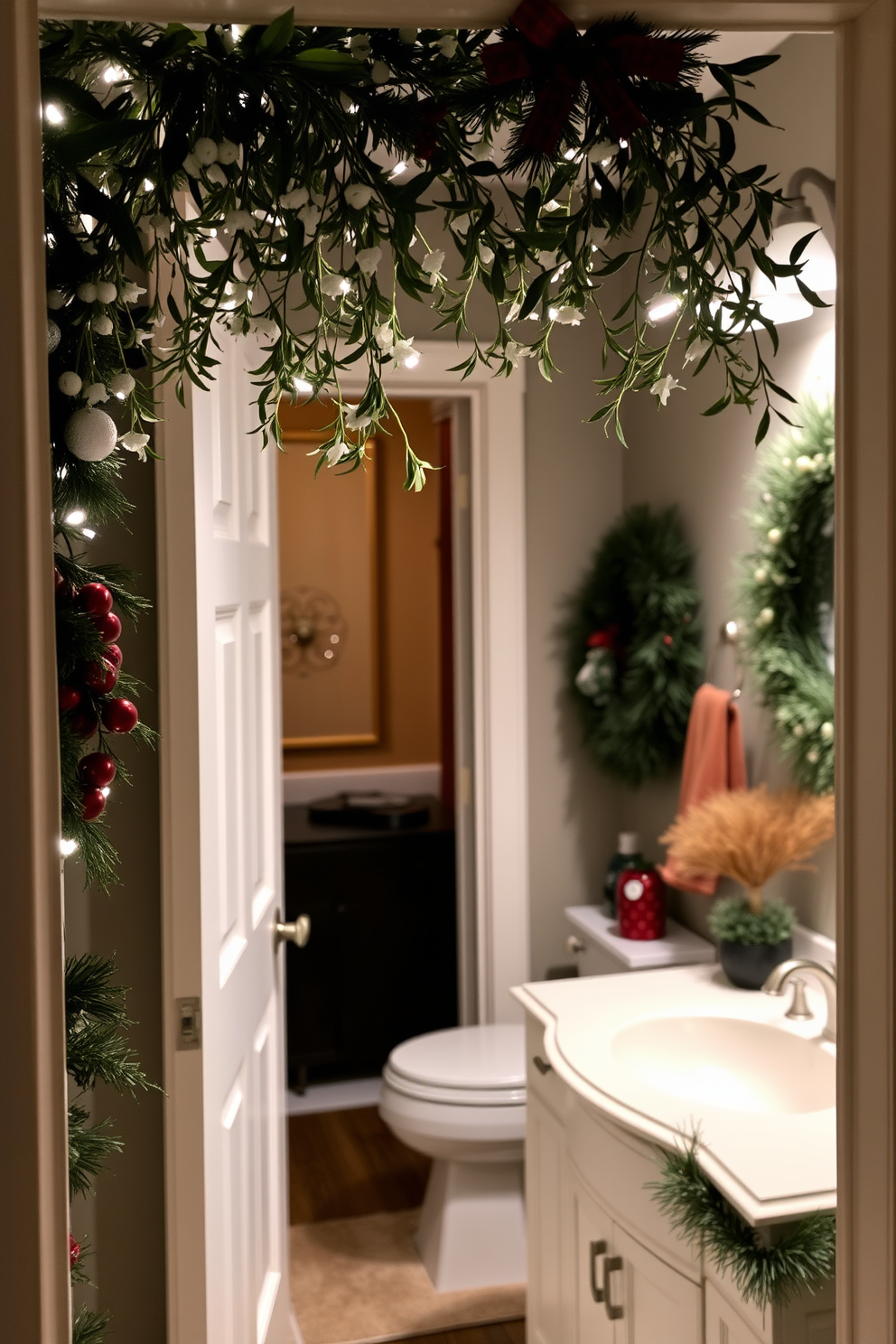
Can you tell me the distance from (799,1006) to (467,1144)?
0.96m

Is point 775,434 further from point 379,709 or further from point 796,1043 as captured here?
point 379,709

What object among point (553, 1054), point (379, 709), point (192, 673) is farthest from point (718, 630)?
point (379, 709)

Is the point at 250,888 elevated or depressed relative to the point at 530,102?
depressed

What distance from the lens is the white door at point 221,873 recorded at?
4.97ft

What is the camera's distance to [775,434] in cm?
223

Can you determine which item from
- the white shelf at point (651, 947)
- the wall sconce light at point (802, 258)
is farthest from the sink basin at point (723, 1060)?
the wall sconce light at point (802, 258)

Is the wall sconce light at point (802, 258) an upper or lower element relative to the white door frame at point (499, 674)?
upper

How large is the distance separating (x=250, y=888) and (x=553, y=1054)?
547 millimetres

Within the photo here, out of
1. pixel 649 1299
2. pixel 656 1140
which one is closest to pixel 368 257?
pixel 656 1140

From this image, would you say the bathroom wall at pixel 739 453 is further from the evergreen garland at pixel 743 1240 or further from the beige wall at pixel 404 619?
the beige wall at pixel 404 619

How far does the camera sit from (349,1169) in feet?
11.0

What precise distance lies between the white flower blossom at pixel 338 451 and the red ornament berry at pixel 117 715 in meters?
0.27

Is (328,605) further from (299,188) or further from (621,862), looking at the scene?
(299,188)

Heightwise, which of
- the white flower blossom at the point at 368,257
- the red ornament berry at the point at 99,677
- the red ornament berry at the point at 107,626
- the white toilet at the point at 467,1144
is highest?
the white flower blossom at the point at 368,257
